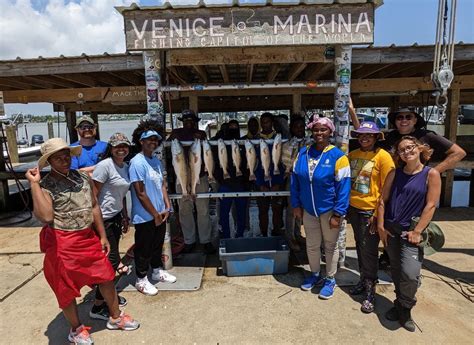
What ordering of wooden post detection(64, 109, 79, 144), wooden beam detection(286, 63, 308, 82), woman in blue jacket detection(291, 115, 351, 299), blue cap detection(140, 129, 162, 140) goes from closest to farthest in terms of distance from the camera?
1. woman in blue jacket detection(291, 115, 351, 299)
2. blue cap detection(140, 129, 162, 140)
3. wooden beam detection(286, 63, 308, 82)
4. wooden post detection(64, 109, 79, 144)

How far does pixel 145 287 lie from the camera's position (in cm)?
377

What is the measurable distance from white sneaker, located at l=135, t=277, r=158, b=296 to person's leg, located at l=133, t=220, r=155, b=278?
14cm

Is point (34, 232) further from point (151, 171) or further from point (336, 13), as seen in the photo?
point (336, 13)

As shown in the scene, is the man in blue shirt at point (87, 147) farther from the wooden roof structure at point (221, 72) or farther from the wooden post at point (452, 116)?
the wooden post at point (452, 116)

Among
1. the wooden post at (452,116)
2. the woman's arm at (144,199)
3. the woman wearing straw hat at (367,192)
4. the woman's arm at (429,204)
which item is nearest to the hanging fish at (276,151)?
the woman wearing straw hat at (367,192)

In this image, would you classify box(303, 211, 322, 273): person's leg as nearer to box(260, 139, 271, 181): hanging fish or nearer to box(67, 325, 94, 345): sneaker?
box(260, 139, 271, 181): hanging fish

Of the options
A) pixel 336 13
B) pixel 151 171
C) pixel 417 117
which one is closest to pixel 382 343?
pixel 417 117

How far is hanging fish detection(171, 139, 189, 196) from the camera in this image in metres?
3.79

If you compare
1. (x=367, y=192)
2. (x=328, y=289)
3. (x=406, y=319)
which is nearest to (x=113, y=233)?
(x=328, y=289)

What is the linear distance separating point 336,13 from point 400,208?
2106mm

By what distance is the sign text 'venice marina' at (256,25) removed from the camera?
351 cm

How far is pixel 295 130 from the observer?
4922 mm

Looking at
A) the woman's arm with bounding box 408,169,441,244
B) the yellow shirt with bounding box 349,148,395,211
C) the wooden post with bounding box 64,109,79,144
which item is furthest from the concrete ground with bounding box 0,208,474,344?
the wooden post with bounding box 64,109,79,144

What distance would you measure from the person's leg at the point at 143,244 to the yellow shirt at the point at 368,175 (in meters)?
2.17
